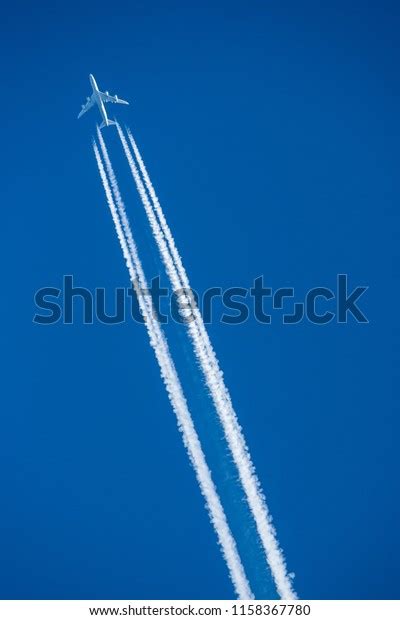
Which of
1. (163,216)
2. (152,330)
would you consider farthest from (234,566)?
(163,216)

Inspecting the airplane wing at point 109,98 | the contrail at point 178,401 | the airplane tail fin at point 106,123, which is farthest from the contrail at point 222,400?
the airplane wing at point 109,98

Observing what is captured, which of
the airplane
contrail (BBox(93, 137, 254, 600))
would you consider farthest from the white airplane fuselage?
contrail (BBox(93, 137, 254, 600))

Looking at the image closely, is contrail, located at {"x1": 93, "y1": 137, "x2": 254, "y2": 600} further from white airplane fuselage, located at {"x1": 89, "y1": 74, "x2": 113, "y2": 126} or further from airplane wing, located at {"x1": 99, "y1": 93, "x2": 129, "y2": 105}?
airplane wing, located at {"x1": 99, "y1": 93, "x2": 129, "y2": 105}

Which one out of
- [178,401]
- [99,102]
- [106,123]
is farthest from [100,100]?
[178,401]

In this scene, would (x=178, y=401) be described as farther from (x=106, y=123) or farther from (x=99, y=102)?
→ (x=99, y=102)

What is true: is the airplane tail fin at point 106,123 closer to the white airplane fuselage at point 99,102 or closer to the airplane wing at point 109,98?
the white airplane fuselage at point 99,102
